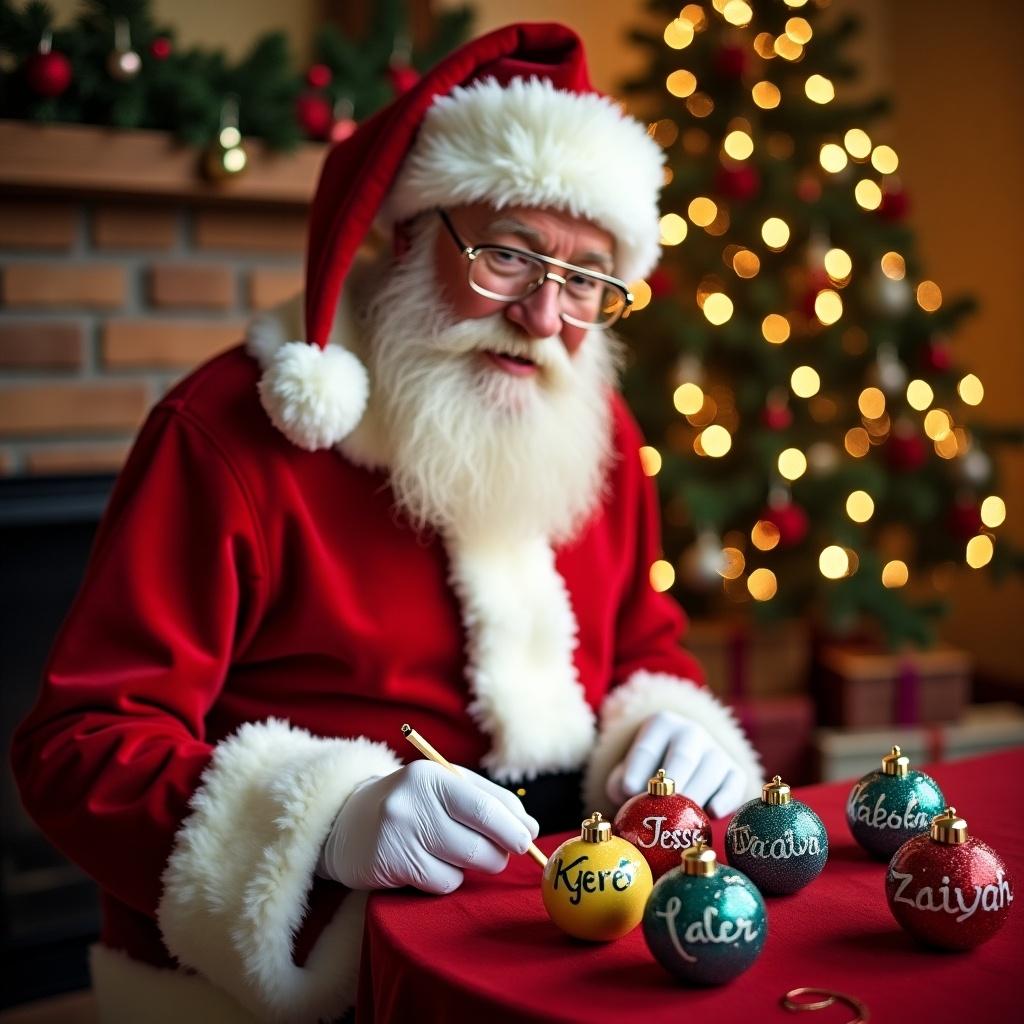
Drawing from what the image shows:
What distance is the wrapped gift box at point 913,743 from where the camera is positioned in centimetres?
284

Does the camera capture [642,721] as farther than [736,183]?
No

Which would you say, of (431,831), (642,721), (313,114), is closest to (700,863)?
(431,831)

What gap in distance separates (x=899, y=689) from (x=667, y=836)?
82.3 inches

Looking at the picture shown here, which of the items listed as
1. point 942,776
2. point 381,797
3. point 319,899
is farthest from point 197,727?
point 942,776

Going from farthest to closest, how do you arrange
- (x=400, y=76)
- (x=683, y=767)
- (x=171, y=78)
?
(x=400, y=76), (x=171, y=78), (x=683, y=767)

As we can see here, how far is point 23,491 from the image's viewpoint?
2268 millimetres

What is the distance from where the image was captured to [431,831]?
3.36ft

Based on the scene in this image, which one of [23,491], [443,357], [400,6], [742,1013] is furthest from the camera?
[400,6]

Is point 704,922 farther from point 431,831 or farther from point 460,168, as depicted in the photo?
point 460,168

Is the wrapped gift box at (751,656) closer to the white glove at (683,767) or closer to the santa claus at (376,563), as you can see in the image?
the santa claus at (376,563)

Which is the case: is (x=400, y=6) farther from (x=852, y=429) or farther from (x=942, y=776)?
(x=942, y=776)

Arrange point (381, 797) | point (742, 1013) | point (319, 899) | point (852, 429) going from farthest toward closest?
point (852, 429) → point (319, 899) → point (381, 797) → point (742, 1013)

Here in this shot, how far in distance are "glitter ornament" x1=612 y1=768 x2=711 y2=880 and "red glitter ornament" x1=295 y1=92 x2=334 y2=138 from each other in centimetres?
184

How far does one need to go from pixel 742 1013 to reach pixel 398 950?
28 cm
